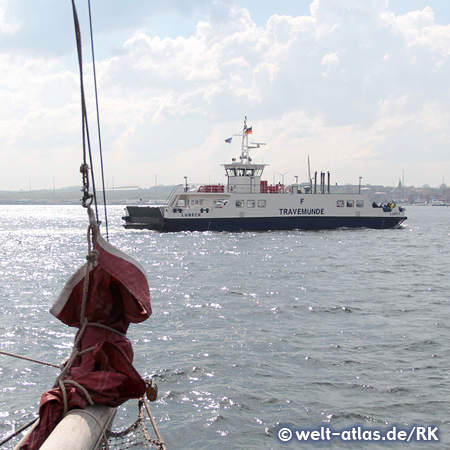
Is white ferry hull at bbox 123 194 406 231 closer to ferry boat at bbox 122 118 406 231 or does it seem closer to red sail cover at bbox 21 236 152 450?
ferry boat at bbox 122 118 406 231

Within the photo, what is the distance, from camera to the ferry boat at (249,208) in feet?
132

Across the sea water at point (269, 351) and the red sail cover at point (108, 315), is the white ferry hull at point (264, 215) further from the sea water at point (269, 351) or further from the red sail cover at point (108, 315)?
the red sail cover at point (108, 315)

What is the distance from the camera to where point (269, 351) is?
10.5 m

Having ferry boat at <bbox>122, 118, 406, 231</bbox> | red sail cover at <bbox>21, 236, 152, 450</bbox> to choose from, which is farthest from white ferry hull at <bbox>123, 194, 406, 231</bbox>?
red sail cover at <bbox>21, 236, 152, 450</bbox>

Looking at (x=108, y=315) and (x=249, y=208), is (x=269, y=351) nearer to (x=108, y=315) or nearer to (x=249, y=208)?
(x=108, y=315)

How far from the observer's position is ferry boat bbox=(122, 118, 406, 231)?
40.3m

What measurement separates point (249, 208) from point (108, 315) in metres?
37.2

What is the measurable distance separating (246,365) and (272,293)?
7.62 metres

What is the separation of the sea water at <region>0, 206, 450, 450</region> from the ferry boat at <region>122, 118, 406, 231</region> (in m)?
17.4

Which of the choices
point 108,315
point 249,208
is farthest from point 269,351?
point 249,208

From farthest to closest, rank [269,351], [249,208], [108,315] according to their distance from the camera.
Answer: [249,208] < [269,351] < [108,315]

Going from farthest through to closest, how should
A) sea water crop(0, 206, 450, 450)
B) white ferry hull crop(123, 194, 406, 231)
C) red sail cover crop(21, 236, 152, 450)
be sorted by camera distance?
white ferry hull crop(123, 194, 406, 231), sea water crop(0, 206, 450, 450), red sail cover crop(21, 236, 152, 450)

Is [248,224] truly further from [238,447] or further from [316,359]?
[238,447]

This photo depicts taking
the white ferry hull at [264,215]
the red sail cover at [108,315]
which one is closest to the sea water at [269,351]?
the red sail cover at [108,315]
